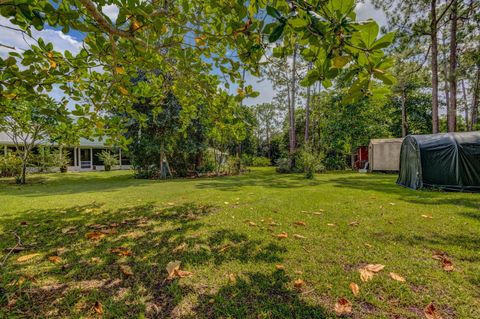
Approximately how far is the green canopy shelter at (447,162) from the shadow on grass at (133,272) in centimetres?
731

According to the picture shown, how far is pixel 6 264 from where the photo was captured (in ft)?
6.60

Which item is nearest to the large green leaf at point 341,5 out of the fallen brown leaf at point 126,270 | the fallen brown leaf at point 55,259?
the fallen brown leaf at point 126,270

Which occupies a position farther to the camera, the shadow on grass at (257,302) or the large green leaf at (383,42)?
the shadow on grass at (257,302)

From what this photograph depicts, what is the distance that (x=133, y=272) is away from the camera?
187 cm

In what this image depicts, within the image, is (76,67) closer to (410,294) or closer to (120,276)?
(120,276)

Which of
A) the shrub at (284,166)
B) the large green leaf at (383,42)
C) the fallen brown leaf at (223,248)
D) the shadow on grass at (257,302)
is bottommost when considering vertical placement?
the shadow on grass at (257,302)

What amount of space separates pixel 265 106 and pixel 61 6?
4221cm

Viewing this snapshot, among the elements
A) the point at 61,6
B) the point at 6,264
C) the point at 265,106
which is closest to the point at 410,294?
the point at 61,6

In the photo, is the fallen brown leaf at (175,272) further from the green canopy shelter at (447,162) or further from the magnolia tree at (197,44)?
the green canopy shelter at (447,162)

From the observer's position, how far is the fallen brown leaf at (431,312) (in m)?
1.38

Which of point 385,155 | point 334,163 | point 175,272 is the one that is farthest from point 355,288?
point 334,163

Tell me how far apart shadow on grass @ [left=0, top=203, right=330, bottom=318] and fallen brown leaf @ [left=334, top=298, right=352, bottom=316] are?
0.12m

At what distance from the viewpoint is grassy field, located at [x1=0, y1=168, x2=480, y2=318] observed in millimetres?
1467

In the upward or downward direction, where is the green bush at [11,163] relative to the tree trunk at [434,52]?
downward
